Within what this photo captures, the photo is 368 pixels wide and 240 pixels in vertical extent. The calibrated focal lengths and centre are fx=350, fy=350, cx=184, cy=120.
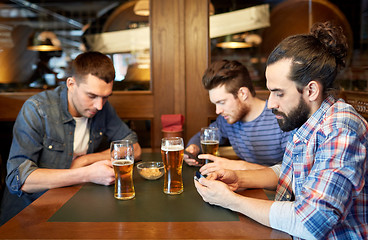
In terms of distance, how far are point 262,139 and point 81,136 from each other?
1.10m

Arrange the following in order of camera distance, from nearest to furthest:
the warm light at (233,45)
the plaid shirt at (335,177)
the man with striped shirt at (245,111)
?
the plaid shirt at (335,177), the man with striped shirt at (245,111), the warm light at (233,45)

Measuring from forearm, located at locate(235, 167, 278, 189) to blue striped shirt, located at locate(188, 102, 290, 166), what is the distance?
19.2 inches

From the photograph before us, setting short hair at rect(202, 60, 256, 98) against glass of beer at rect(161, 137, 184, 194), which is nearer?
glass of beer at rect(161, 137, 184, 194)

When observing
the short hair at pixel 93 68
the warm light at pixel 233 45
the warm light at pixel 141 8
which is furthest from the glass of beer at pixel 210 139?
the warm light at pixel 141 8

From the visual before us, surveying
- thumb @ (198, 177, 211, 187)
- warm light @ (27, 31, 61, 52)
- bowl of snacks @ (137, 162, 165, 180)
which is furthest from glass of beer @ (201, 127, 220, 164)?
warm light @ (27, 31, 61, 52)

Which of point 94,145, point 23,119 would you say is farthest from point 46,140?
point 94,145

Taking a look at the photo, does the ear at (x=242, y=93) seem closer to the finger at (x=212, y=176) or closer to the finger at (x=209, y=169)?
the finger at (x=209, y=169)

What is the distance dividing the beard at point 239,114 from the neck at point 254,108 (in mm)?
27

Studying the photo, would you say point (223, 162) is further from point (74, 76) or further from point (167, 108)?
point (167, 108)

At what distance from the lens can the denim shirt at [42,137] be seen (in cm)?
163

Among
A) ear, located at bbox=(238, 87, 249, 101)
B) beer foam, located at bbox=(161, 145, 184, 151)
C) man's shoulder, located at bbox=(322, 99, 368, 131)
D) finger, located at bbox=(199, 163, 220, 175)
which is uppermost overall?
ear, located at bbox=(238, 87, 249, 101)

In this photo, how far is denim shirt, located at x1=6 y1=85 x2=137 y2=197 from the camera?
1.63 meters

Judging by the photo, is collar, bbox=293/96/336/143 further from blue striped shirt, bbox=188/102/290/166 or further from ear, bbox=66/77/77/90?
ear, bbox=66/77/77/90

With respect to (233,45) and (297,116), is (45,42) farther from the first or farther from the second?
(297,116)
